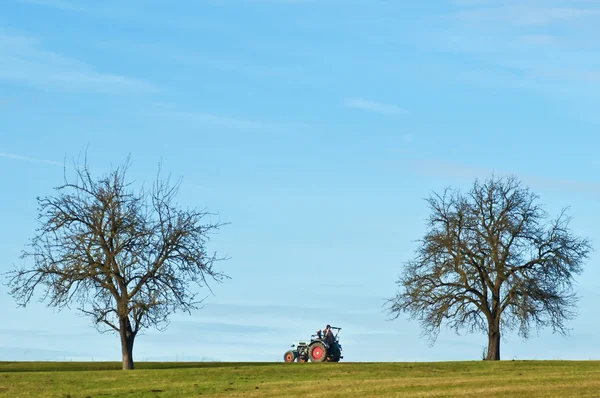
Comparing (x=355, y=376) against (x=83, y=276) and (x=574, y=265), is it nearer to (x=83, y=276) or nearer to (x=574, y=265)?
(x=83, y=276)

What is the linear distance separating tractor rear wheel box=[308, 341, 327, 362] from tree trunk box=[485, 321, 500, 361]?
1032 cm

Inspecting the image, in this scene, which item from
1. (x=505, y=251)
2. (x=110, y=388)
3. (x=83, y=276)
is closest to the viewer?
(x=110, y=388)

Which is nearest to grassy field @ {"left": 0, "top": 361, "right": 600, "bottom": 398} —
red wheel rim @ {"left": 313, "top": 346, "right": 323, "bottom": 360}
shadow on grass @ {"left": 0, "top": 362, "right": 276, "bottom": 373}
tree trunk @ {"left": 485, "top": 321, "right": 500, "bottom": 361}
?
red wheel rim @ {"left": 313, "top": 346, "right": 323, "bottom": 360}

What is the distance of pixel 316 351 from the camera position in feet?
166

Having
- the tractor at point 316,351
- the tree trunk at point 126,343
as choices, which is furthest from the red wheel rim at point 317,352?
the tree trunk at point 126,343

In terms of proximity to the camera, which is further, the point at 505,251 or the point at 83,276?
the point at 505,251

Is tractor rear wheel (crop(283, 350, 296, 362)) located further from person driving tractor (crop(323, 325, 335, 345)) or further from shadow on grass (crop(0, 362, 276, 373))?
person driving tractor (crop(323, 325, 335, 345))

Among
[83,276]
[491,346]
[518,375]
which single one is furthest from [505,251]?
[83,276]

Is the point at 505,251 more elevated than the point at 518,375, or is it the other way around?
the point at 505,251

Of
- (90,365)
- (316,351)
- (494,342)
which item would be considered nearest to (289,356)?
(316,351)

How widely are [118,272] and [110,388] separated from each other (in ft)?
36.6

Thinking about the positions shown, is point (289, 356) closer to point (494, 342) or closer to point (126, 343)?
point (126, 343)

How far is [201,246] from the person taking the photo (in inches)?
1933

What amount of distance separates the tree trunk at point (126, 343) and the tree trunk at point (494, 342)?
2093 centimetres
